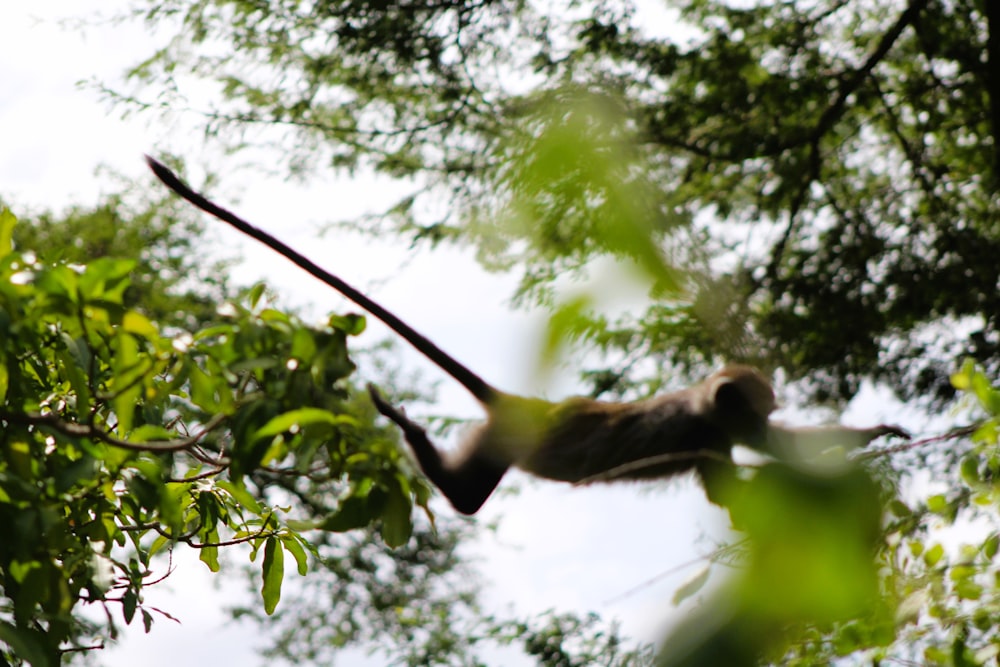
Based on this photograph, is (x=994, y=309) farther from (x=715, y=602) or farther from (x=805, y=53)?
(x=715, y=602)

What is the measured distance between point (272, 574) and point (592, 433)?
174 centimetres

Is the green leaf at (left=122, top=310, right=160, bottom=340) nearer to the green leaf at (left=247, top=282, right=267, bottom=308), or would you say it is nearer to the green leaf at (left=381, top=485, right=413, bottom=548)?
the green leaf at (left=247, top=282, right=267, bottom=308)

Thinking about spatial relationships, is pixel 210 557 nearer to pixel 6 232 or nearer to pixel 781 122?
pixel 6 232

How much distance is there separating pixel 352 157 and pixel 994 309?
4.87 meters

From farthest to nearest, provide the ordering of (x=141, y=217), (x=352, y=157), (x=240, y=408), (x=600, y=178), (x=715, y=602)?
(x=141, y=217) → (x=352, y=157) → (x=240, y=408) → (x=600, y=178) → (x=715, y=602)

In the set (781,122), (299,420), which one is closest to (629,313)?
(299,420)

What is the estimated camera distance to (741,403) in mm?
3049

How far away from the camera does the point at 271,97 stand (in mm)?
6316

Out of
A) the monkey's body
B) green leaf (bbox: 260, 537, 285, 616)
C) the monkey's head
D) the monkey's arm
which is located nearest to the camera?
green leaf (bbox: 260, 537, 285, 616)

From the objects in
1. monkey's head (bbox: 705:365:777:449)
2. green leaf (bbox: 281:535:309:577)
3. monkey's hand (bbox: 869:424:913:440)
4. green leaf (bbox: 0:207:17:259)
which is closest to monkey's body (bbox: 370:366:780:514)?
monkey's head (bbox: 705:365:777:449)

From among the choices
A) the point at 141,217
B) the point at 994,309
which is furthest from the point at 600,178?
the point at 141,217

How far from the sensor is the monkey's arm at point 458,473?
13.4 ft

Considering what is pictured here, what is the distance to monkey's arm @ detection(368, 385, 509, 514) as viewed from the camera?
4.09 metres

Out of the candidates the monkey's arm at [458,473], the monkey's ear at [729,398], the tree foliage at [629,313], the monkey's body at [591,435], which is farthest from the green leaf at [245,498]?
the monkey's arm at [458,473]
